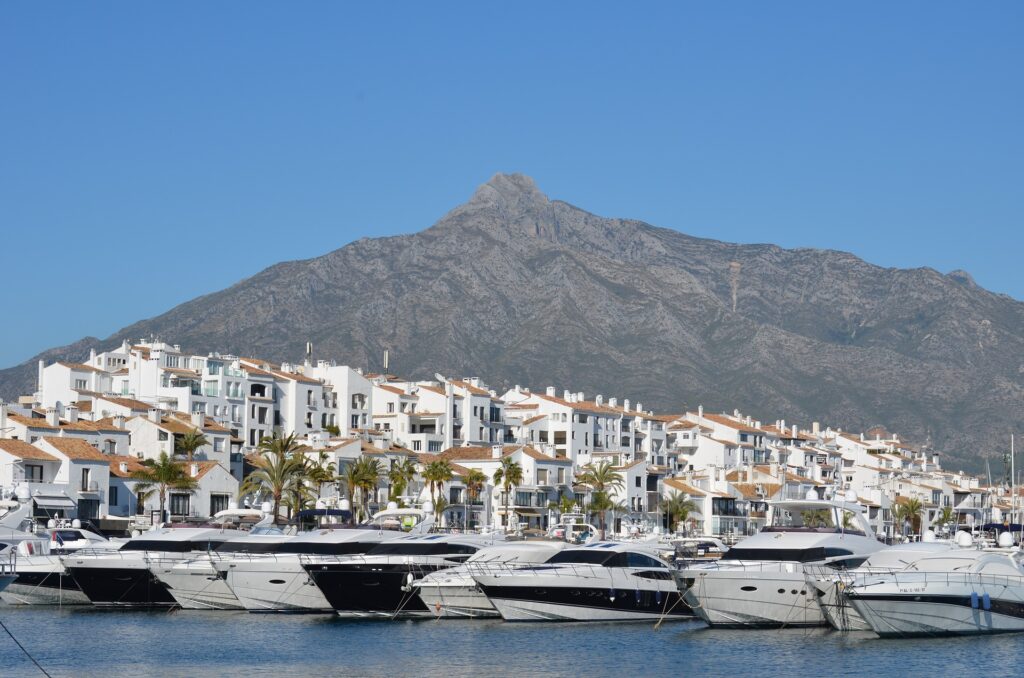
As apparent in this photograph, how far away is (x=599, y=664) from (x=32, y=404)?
97.1 metres

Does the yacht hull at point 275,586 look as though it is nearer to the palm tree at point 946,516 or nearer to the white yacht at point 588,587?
the white yacht at point 588,587

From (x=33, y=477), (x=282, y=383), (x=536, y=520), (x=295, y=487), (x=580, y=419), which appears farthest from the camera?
(x=580, y=419)

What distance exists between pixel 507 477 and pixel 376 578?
64.8 meters

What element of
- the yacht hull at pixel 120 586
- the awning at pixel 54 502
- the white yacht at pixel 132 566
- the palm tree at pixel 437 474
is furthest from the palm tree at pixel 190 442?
the yacht hull at pixel 120 586

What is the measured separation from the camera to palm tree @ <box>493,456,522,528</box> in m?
122

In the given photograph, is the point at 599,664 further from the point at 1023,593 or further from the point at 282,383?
the point at 282,383

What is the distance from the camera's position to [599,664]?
45.6m

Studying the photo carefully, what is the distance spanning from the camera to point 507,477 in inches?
4818

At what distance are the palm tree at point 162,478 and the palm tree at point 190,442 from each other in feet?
9.14

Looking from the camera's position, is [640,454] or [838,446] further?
[838,446]

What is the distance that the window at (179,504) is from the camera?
331 ft

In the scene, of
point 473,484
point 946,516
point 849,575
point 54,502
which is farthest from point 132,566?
point 946,516

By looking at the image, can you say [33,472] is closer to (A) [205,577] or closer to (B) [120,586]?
(B) [120,586]

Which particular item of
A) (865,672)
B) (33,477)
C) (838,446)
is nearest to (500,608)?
(865,672)
